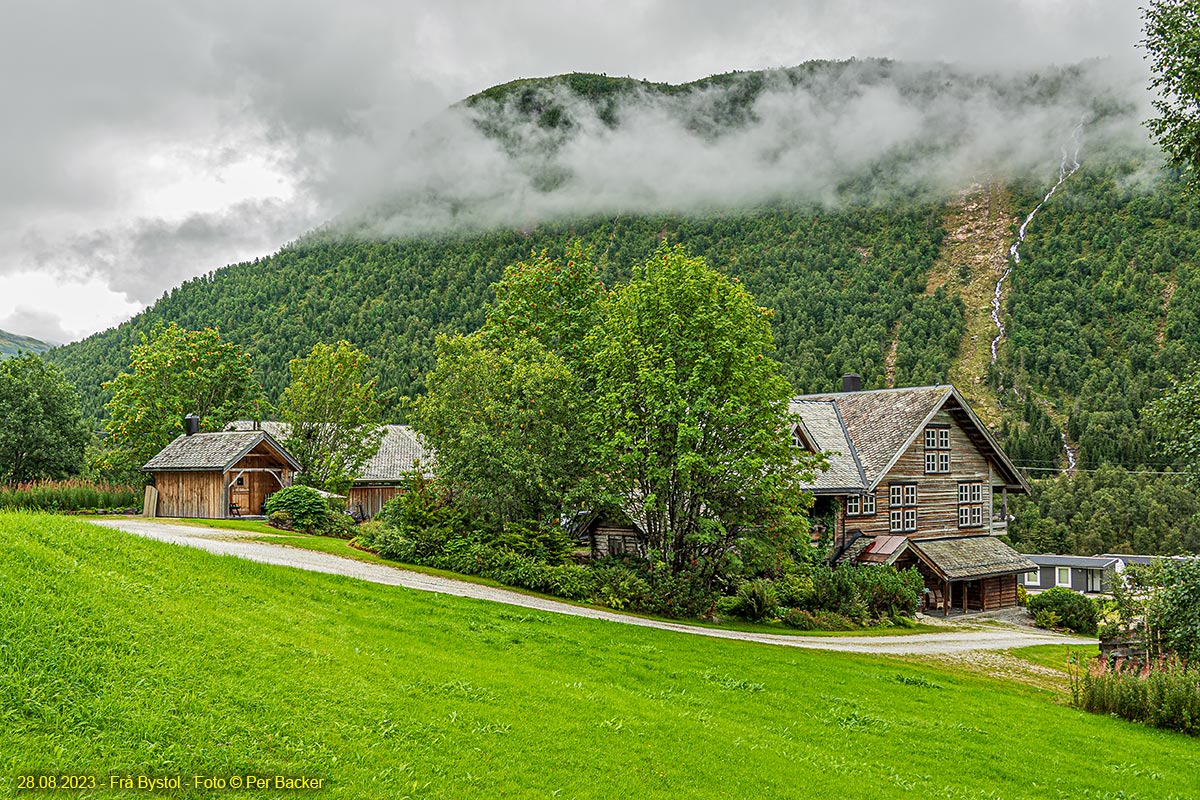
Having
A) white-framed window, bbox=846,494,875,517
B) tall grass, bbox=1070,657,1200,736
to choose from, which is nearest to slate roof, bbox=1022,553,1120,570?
white-framed window, bbox=846,494,875,517

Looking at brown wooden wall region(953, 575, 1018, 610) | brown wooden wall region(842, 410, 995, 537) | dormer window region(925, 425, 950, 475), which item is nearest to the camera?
brown wooden wall region(842, 410, 995, 537)

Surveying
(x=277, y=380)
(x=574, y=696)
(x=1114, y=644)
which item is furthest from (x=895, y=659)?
(x=277, y=380)

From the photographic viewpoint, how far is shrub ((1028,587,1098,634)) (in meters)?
42.9

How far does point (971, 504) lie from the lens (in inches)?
1986

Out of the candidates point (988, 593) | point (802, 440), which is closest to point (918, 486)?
point (988, 593)

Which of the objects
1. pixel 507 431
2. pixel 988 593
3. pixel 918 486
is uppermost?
pixel 507 431

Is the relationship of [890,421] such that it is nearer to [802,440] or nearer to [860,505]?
[860,505]

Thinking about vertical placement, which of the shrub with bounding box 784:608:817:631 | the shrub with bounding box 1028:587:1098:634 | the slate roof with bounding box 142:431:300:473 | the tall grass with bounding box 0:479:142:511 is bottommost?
the shrub with bounding box 1028:587:1098:634

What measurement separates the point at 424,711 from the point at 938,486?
1723 inches

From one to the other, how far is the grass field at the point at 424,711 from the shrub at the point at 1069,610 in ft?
92.5

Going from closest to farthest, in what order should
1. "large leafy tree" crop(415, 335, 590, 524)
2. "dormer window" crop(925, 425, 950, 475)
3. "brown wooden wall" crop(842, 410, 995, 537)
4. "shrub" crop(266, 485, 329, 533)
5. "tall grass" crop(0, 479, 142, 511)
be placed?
"large leafy tree" crop(415, 335, 590, 524)
"shrub" crop(266, 485, 329, 533)
"tall grass" crop(0, 479, 142, 511)
"brown wooden wall" crop(842, 410, 995, 537)
"dormer window" crop(925, 425, 950, 475)

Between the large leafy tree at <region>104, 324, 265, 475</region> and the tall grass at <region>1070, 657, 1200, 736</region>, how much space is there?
52.1 metres

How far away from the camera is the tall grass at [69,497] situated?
40.7 m

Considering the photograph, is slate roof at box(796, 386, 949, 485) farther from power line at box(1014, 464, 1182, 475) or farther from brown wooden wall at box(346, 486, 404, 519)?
power line at box(1014, 464, 1182, 475)
